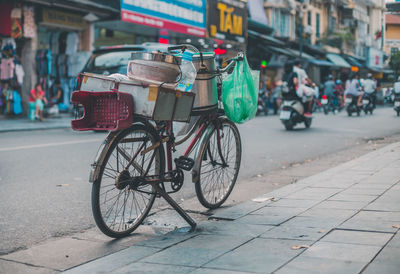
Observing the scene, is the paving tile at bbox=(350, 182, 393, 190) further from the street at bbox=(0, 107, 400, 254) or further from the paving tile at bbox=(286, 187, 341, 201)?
the street at bbox=(0, 107, 400, 254)

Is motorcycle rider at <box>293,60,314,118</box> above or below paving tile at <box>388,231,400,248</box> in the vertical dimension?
above

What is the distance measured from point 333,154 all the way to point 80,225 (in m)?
6.06

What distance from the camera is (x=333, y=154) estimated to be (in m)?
9.90

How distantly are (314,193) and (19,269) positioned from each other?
306cm

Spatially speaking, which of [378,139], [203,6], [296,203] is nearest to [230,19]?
[203,6]

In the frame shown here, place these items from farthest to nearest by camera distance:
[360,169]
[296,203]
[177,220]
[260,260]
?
[360,169] < [296,203] < [177,220] < [260,260]

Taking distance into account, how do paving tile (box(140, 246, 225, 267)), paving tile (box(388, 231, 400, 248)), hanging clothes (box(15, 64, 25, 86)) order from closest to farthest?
paving tile (box(140, 246, 225, 267)) → paving tile (box(388, 231, 400, 248)) → hanging clothes (box(15, 64, 25, 86))

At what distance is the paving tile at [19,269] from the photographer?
348cm

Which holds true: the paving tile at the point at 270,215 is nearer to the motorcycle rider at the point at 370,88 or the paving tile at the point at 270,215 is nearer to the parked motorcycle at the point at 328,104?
the parked motorcycle at the point at 328,104

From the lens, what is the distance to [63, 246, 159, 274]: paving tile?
3367mm

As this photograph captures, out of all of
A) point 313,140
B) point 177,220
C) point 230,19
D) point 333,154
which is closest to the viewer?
point 177,220

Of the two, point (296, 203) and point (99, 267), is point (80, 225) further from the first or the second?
point (296, 203)

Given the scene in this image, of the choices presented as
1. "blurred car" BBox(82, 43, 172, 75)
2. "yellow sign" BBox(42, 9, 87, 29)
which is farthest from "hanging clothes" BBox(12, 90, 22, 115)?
"blurred car" BBox(82, 43, 172, 75)

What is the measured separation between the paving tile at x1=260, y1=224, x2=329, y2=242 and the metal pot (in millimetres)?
1297
